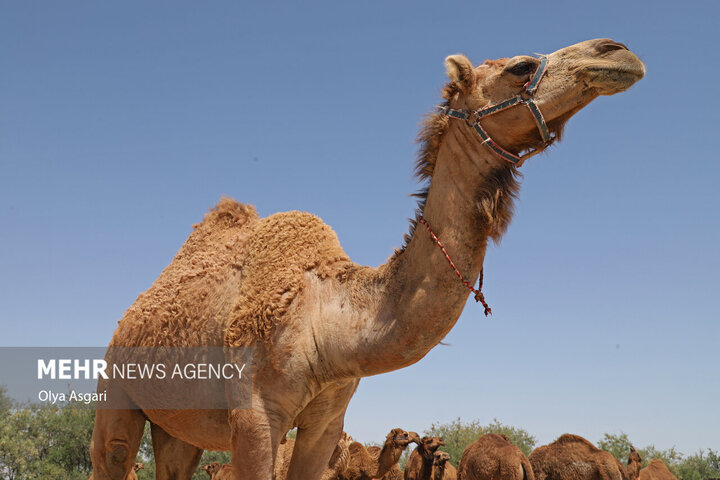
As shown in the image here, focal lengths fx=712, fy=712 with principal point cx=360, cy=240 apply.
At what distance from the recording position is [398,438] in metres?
14.9

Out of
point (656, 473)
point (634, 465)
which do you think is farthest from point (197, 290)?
point (656, 473)

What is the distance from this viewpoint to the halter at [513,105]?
3592 mm

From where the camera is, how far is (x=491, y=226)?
3.63 meters

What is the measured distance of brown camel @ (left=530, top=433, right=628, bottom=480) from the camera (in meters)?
14.4

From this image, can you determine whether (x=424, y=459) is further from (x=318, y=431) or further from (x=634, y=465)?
(x=318, y=431)

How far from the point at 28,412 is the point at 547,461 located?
18363mm

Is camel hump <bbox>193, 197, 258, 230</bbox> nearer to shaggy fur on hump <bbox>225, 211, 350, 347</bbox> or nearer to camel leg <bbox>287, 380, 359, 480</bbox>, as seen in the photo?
shaggy fur on hump <bbox>225, 211, 350, 347</bbox>

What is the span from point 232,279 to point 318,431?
43.5 inches

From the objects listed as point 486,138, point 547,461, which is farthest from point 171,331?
point 547,461

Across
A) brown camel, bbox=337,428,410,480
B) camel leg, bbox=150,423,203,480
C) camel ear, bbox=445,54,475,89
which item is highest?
camel ear, bbox=445,54,475,89

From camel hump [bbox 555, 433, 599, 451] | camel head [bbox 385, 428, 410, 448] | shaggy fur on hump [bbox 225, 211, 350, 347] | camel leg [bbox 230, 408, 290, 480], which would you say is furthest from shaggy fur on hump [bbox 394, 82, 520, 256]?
camel hump [bbox 555, 433, 599, 451]

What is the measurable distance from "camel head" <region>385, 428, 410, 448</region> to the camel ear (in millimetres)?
12137

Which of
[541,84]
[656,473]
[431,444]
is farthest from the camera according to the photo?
[656,473]

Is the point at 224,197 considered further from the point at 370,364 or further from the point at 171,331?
the point at 370,364
